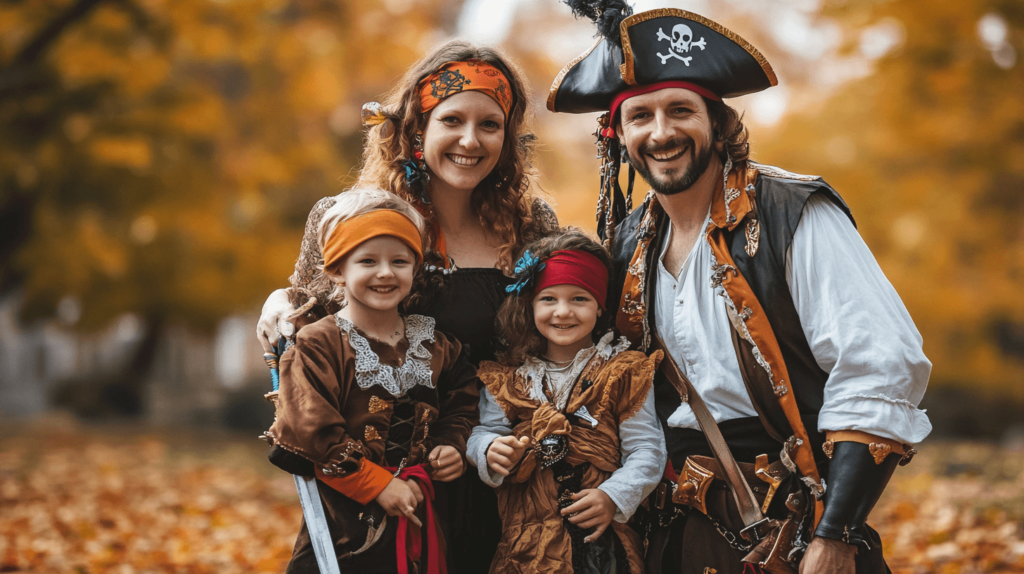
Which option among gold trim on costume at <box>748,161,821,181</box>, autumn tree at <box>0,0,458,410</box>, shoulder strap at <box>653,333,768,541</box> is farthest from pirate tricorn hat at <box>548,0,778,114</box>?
autumn tree at <box>0,0,458,410</box>

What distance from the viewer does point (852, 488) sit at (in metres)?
2.45

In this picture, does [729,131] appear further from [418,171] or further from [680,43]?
[418,171]

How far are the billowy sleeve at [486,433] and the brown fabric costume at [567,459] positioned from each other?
61mm

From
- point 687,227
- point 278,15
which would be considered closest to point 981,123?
point 687,227

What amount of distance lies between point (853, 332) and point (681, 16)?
3.90 ft

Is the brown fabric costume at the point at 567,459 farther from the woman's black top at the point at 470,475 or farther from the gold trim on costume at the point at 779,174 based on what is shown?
the gold trim on costume at the point at 779,174

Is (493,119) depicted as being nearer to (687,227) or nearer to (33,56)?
(687,227)

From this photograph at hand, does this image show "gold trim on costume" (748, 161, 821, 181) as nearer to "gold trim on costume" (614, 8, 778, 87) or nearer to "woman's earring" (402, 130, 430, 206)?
"gold trim on costume" (614, 8, 778, 87)

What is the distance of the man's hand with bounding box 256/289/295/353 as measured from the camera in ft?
9.70

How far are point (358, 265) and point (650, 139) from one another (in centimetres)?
103

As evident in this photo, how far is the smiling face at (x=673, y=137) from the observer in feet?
9.19

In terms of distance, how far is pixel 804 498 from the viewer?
2.61 meters

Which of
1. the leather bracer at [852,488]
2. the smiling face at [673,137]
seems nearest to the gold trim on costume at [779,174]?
the smiling face at [673,137]

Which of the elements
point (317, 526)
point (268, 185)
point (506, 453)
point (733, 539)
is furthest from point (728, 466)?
point (268, 185)
